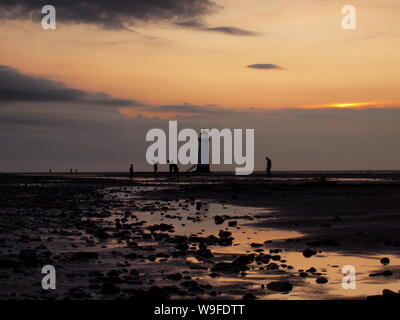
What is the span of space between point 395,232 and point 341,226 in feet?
7.72

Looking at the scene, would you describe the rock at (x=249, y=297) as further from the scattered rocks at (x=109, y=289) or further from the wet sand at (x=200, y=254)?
the scattered rocks at (x=109, y=289)

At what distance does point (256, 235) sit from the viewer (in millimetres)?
17797

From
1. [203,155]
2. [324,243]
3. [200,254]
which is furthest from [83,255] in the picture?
[203,155]

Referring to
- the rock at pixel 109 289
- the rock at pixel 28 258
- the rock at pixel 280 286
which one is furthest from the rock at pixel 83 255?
the rock at pixel 280 286

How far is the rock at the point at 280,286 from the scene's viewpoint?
10.1 meters

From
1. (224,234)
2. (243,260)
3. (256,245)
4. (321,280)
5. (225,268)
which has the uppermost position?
(224,234)

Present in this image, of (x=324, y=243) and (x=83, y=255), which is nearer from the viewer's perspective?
(x=83, y=255)

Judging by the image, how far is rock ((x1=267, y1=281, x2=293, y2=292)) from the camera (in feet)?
33.1

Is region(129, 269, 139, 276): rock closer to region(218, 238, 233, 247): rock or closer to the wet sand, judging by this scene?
the wet sand

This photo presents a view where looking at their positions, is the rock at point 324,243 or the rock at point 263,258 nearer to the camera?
the rock at point 263,258

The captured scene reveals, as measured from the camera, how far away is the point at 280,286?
10148 millimetres

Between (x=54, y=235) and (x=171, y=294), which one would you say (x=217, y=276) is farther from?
(x=54, y=235)

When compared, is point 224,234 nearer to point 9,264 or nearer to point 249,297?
point 9,264

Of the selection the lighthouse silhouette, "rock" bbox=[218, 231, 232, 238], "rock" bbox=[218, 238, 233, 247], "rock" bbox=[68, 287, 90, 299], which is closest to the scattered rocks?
"rock" bbox=[68, 287, 90, 299]
